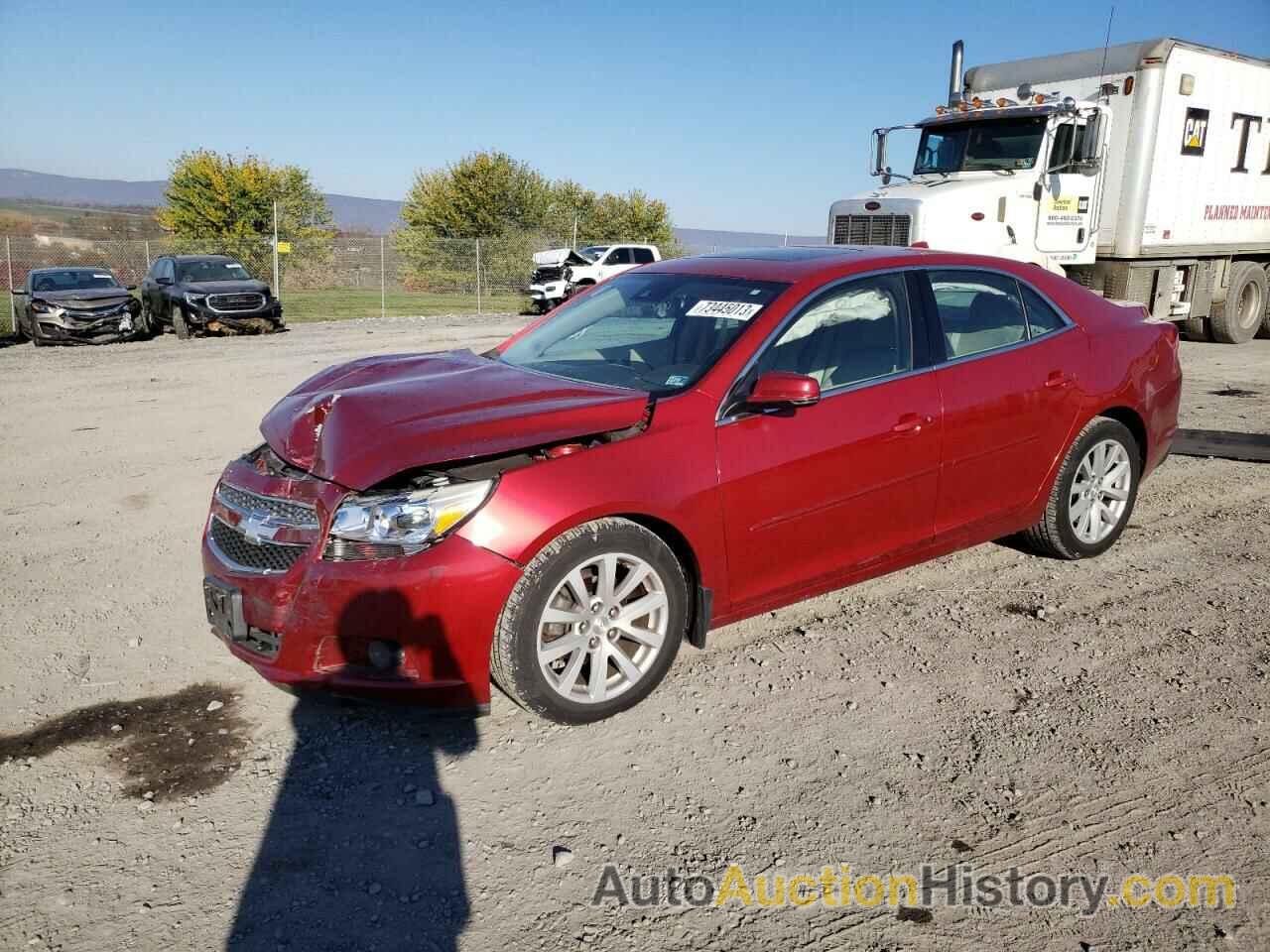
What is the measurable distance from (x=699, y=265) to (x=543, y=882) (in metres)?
2.97

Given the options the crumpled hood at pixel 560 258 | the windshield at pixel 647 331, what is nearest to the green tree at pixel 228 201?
the crumpled hood at pixel 560 258

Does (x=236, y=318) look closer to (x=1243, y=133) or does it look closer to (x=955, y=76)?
(x=955, y=76)

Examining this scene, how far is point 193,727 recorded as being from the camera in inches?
139

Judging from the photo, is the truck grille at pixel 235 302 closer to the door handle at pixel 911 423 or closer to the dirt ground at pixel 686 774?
the dirt ground at pixel 686 774

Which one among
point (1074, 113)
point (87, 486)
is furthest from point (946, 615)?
point (1074, 113)

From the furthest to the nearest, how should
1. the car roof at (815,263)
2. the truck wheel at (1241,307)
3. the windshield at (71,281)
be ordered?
1. the windshield at (71,281)
2. the truck wheel at (1241,307)
3. the car roof at (815,263)

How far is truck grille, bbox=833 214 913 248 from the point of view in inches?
474

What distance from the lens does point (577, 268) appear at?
25.0m

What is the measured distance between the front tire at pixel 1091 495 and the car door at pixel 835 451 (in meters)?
1.02

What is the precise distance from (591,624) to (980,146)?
1125 cm

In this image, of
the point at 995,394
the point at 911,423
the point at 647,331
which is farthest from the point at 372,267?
the point at 911,423

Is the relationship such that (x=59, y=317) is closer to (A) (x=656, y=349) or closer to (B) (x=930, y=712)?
(A) (x=656, y=349)

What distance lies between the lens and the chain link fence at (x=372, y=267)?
27047mm

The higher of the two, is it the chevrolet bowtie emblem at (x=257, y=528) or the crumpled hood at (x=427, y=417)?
the crumpled hood at (x=427, y=417)
